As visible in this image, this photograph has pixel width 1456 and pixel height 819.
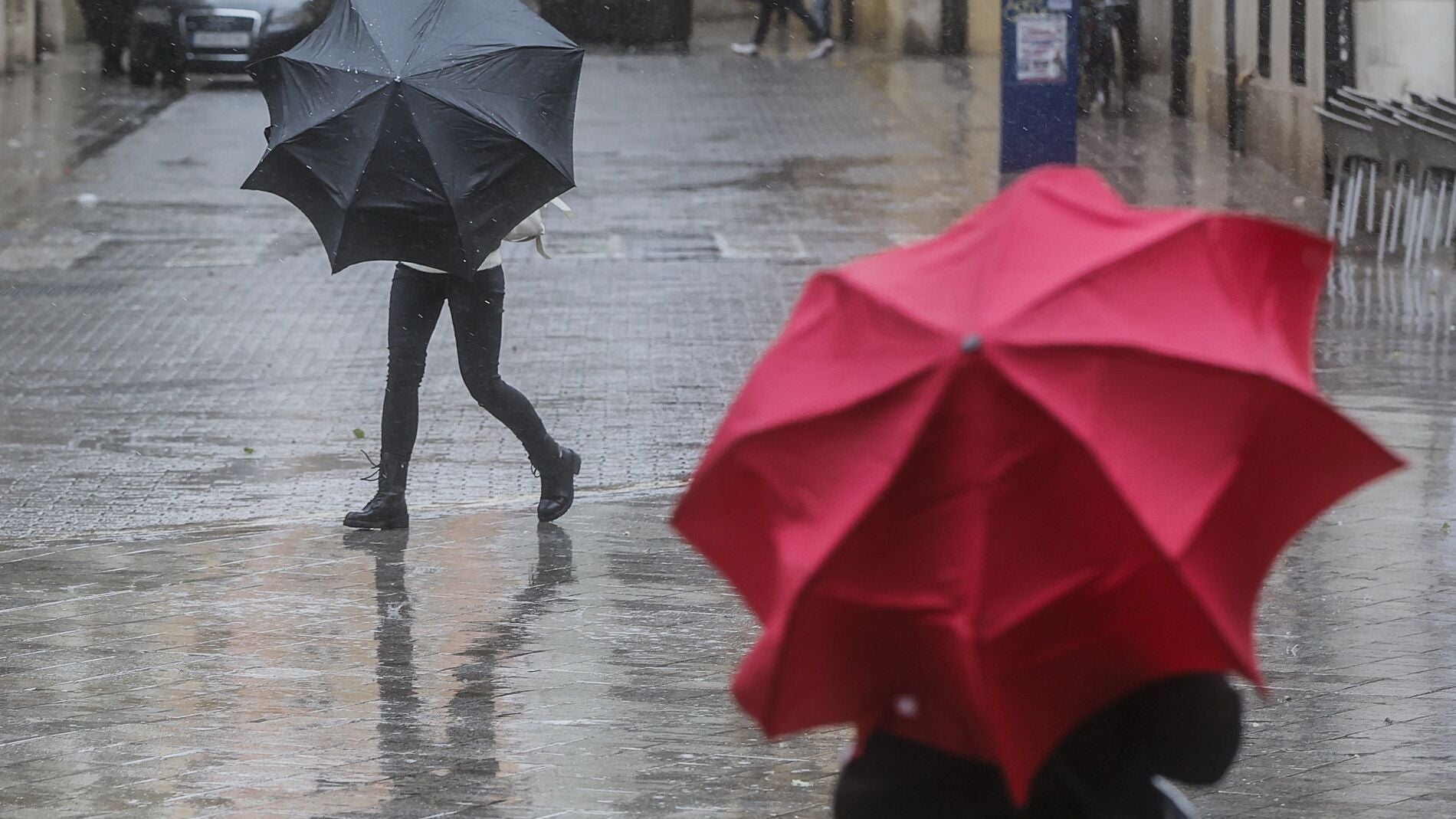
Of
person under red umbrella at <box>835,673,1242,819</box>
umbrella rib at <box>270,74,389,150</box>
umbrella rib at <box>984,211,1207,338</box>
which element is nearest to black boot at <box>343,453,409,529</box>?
umbrella rib at <box>270,74,389,150</box>

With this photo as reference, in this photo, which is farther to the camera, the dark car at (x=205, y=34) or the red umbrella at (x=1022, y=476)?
the dark car at (x=205, y=34)

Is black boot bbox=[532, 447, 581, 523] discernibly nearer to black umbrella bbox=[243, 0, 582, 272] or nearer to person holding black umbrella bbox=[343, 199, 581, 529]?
person holding black umbrella bbox=[343, 199, 581, 529]

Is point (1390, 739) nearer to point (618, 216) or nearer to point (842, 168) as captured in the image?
point (618, 216)

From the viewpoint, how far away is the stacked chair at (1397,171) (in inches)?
552

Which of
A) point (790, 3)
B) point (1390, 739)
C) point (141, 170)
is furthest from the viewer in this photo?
point (790, 3)

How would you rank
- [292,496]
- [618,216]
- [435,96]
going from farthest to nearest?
[618,216] < [292,496] < [435,96]

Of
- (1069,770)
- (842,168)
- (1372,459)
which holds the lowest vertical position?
(842,168)

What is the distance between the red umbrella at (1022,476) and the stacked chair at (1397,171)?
38.1 feet

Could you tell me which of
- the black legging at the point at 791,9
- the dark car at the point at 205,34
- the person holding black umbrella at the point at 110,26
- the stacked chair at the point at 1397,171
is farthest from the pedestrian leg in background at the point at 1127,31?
the person holding black umbrella at the point at 110,26

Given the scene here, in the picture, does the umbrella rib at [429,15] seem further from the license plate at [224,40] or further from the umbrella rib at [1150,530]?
the license plate at [224,40]

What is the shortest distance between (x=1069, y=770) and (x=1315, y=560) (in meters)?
4.65

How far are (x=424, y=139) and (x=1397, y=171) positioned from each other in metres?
10.3

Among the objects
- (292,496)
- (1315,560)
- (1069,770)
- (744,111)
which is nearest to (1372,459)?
(1069,770)

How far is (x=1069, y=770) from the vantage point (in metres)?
2.54
